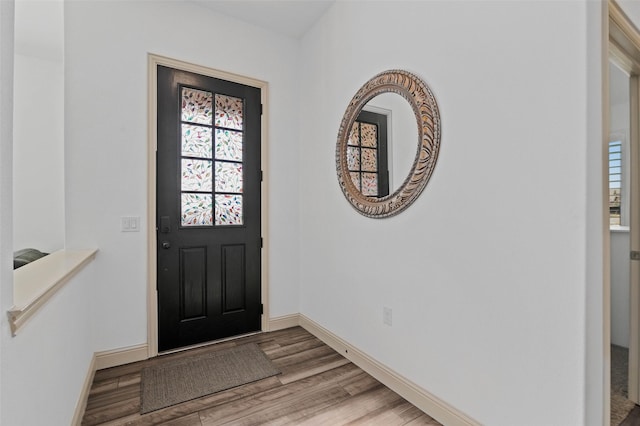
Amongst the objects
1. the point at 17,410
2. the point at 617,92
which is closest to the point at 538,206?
the point at 17,410

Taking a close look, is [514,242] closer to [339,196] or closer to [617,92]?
[339,196]

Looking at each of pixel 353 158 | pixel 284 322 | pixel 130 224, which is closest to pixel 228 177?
pixel 130 224

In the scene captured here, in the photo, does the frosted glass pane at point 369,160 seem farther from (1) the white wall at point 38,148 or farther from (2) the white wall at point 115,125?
(1) the white wall at point 38,148

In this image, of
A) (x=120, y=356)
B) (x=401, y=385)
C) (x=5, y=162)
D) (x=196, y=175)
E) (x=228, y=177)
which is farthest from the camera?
(x=228, y=177)

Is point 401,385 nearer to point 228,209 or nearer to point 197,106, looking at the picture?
point 228,209

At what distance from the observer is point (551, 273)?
49.8 inches

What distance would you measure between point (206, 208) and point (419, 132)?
1890mm

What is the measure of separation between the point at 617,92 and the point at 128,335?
467cm

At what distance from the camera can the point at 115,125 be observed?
7.79ft

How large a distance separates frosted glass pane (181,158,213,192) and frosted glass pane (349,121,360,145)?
128 cm

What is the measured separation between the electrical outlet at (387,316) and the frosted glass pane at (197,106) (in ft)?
7.08

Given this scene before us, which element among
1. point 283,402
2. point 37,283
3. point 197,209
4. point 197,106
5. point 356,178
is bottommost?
point 283,402

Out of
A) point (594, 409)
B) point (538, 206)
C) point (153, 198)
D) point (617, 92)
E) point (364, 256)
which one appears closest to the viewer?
point (594, 409)

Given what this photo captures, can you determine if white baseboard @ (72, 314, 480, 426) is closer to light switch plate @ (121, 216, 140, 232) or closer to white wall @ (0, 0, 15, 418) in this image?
light switch plate @ (121, 216, 140, 232)
